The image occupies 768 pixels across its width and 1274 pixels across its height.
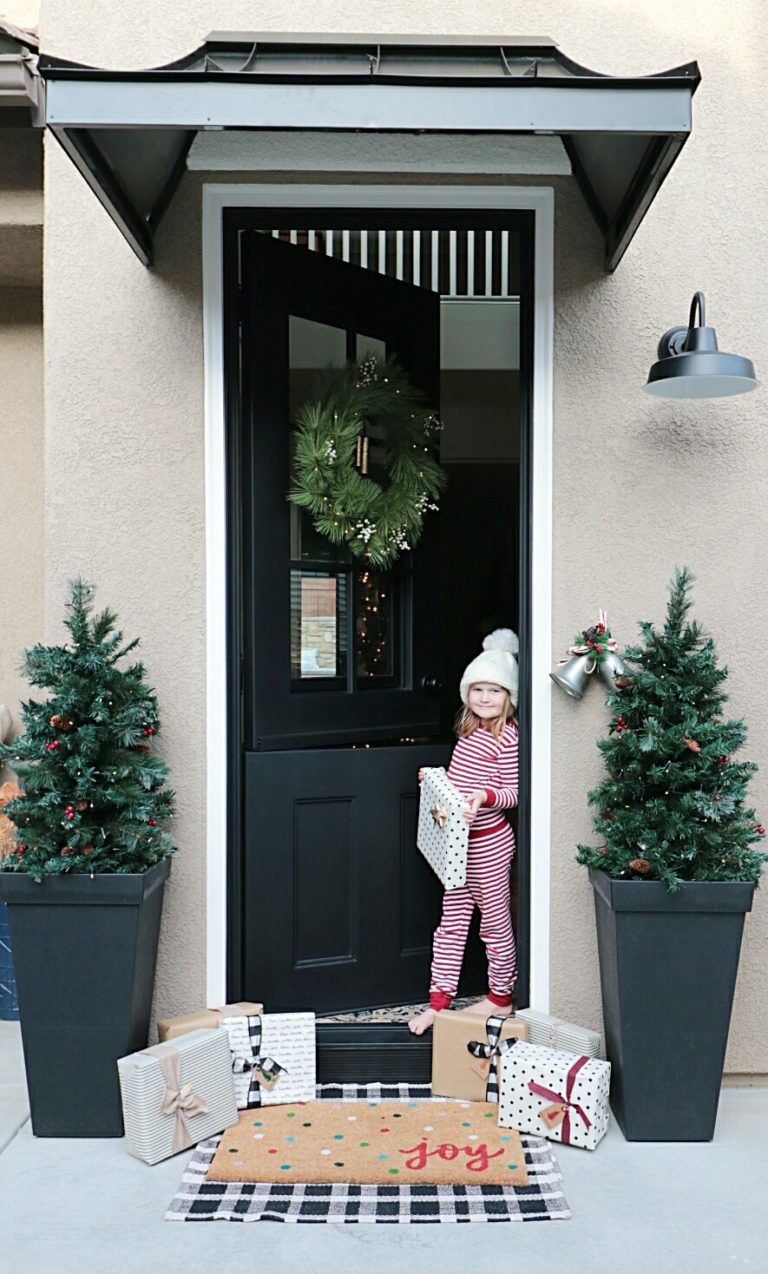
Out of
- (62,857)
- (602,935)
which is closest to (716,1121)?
(602,935)

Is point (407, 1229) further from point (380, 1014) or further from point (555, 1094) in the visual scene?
point (380, 1014)

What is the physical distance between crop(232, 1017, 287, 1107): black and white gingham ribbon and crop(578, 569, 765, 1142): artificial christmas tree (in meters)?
0.99

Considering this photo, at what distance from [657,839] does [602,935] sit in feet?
1.28

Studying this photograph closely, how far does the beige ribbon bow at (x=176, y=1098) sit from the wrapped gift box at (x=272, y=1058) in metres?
0.20

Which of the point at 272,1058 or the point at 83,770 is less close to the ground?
the point at 83,770

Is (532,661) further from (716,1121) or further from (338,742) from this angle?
(716,1121)

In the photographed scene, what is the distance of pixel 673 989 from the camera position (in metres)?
3.08

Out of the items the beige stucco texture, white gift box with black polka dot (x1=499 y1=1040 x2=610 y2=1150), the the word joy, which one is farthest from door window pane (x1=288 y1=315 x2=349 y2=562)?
the the word joy

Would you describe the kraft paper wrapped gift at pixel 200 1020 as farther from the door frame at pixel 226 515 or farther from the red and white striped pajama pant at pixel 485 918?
the red and white striped pajama pant at pixel 485 918

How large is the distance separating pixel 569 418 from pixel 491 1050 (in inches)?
74.9

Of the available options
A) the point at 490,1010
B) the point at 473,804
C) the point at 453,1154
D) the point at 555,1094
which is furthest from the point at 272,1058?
the point at 473,804

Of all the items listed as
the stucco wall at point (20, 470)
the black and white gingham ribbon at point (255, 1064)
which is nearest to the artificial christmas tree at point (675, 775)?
the black and white gingham ribbon at point (255, 1064)

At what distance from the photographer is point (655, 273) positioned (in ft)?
11.6

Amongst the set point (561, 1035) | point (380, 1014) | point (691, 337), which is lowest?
point (380, 1014)
